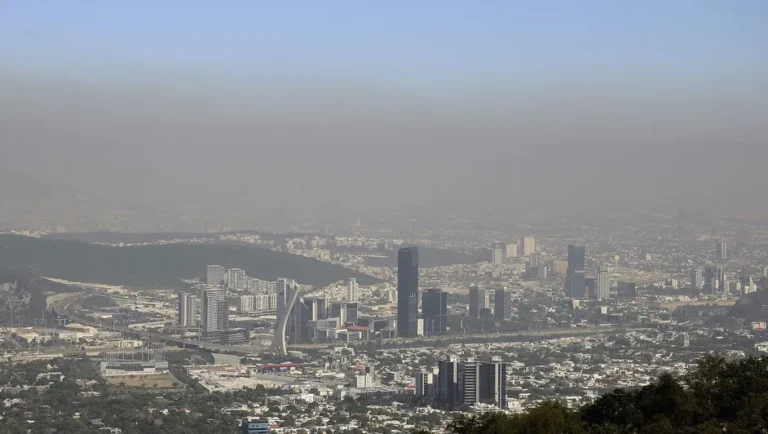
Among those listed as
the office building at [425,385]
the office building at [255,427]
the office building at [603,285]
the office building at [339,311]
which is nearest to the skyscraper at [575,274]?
the office building at [603,285]

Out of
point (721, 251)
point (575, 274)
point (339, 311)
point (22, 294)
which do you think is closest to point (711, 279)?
point (575, 274)

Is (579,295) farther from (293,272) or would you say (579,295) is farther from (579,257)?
(293,272)

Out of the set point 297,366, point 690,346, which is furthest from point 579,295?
point 297,366

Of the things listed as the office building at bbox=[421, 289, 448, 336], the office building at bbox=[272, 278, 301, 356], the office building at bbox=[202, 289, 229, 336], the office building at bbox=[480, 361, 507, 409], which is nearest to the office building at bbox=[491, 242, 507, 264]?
the office building at bbox=[272, 278, 301, 356]

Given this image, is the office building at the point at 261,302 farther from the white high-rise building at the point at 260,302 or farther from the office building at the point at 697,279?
the office building at the point at 697,279

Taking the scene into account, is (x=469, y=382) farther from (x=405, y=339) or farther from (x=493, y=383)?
(x=405, y=339)
